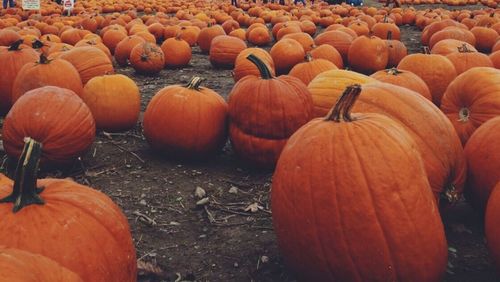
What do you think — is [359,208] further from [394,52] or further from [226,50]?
[226,50]

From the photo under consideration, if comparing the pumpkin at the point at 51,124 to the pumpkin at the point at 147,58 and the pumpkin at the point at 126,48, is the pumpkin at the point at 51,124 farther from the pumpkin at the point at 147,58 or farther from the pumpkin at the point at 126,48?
the pumpkin at the point at 126,48

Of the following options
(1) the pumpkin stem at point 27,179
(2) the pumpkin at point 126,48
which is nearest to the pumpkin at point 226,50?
(2) the pumpkin at point 126,48

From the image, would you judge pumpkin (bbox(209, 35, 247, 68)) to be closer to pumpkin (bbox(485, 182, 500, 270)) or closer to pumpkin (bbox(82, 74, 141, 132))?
pumpkin (bbox(82, 74, 141, 132))

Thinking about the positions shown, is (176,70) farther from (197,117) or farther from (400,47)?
(197,117)

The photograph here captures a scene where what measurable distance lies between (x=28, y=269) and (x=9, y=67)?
4455 millimetres

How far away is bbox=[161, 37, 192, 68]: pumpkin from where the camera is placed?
8492 millimetres

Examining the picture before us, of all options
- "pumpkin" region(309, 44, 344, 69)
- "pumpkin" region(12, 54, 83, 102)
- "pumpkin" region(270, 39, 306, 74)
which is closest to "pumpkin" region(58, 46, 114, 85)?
"pumpkin" region(12, 54, 83, 102)

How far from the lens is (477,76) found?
3.57 meters

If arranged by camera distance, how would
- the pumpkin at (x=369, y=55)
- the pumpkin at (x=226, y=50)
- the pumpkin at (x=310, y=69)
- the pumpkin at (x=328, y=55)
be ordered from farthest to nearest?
the pumpkin at (x=226, y=50), the pumpkin at (x=369, y=55), the pumpkin at (x=328, y=55), the pumpkin at (x=310, y=69)

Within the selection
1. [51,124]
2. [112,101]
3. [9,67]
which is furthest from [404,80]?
[9,67]

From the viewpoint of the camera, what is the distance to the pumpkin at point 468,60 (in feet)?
17.6

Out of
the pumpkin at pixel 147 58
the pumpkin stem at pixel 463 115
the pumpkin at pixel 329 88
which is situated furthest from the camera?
the pumpkin at pixel 147 58

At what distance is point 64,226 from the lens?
2.00 m

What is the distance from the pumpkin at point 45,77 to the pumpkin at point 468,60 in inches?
158
